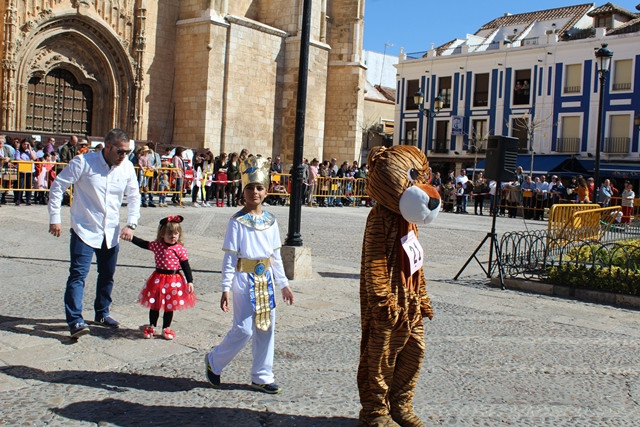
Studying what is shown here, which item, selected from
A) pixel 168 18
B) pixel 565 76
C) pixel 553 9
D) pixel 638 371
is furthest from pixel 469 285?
pixel 553 9

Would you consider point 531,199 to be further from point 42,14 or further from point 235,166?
point 42,14

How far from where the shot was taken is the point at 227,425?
→ 3584 mm

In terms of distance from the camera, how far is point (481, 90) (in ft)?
137

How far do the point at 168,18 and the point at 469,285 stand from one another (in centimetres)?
1646

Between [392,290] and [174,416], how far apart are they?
1.41 m

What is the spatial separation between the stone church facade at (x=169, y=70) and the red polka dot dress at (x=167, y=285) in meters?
14.5

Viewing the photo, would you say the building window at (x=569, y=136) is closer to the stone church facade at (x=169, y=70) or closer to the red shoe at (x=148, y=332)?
the stone church facade at (x=169, y=70)

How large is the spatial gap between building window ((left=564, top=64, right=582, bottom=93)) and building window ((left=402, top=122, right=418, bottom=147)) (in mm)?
10179

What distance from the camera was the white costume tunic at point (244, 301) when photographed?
4055 mm

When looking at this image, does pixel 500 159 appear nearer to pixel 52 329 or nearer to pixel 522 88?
pixel 52 329

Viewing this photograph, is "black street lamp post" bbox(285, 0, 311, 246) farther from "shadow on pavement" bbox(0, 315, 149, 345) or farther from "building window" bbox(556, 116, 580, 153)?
"building window" bbox(556, 116, 580, 153)

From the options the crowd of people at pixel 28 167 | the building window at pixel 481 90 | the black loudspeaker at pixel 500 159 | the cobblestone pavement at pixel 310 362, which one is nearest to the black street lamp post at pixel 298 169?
the cobblestone pavement at pixel 310 362

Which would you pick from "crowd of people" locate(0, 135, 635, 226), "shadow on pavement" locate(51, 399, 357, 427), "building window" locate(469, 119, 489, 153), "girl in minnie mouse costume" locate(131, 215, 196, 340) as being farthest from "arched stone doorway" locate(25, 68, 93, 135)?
"building window" locate(469, 119, 489, 153)

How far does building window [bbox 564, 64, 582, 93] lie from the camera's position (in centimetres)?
3753
